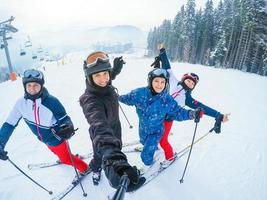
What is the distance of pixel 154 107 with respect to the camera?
3.97 m

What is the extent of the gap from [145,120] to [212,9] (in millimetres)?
50042

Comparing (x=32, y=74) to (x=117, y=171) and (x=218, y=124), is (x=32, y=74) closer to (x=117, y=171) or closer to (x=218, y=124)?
(x=117, y=171)

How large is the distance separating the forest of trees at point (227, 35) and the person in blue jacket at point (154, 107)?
34257 millimetres

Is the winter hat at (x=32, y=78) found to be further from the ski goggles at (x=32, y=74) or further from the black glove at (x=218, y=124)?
the black glove at (x=218, y=124)

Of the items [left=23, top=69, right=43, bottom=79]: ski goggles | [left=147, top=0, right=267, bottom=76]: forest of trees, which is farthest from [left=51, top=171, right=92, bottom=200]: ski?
[left=147, top=0, right=267, bottom=76]: forest of trees

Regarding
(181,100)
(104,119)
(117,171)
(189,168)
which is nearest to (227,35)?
(181,100)

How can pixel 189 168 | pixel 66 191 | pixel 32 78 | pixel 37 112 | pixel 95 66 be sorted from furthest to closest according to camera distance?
pixel 189 168 < pixel 66 191 < pixel 37 112 < pixel 32 78 < pixel 95 66

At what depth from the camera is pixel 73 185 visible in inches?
155

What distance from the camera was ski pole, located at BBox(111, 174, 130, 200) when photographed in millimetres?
1345

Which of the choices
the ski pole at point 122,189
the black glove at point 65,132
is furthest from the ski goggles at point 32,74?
the ski pole at point 122,189

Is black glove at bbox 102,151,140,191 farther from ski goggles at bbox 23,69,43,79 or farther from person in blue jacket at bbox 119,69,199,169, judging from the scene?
ski goggles at bbox 23,69,43,79

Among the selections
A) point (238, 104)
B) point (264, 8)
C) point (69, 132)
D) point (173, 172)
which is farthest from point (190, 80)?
point (264, 8)

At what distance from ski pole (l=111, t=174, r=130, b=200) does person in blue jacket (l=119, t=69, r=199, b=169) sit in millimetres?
2484

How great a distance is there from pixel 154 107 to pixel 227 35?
1633 inches
